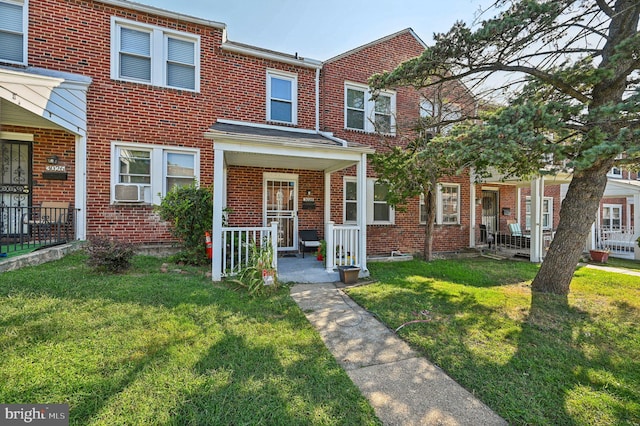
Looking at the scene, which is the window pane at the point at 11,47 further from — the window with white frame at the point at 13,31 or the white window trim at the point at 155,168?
the white window trim at the point at 155,168

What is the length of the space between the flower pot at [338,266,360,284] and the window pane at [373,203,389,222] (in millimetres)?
3820

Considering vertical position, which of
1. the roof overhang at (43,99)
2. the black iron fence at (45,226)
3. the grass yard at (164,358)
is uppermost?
the roof overhang at (43,99)

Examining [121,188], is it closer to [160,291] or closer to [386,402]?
[160,291]

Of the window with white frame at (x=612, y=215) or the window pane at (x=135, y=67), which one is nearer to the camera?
the window pane at (x=135, y=67)

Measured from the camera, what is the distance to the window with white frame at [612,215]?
1655cm

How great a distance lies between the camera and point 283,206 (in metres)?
8.89

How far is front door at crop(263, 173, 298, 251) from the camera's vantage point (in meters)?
8.71

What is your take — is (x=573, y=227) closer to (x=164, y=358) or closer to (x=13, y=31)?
(x=164, y=358)

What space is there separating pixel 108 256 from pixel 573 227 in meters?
8.97

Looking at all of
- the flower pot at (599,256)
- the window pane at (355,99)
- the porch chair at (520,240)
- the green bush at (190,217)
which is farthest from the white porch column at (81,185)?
the flower pot at (599,256)

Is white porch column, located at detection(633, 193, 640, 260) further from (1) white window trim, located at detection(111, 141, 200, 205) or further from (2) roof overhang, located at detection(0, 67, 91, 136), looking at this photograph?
(2) roof overhang, located at detection(0, 67, 91, 136)

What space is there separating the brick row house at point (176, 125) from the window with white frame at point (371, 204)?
5cm

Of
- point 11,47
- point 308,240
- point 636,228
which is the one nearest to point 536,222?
point 636,228

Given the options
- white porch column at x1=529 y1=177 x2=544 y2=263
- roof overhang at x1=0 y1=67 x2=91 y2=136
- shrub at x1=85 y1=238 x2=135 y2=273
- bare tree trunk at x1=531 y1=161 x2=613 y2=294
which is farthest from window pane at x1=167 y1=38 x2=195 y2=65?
white porch column at x1=529 y1=177 x2=544 y2=263
